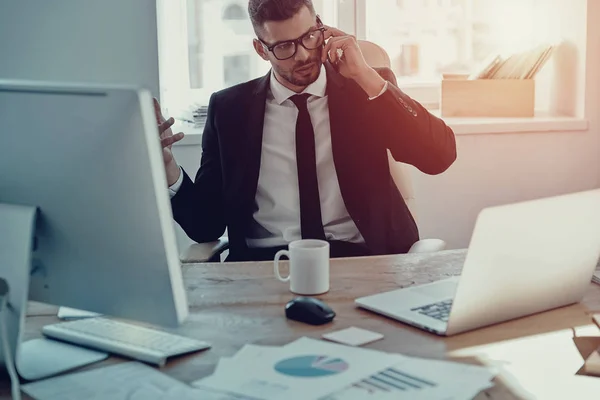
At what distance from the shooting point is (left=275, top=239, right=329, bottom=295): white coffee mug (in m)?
1.48

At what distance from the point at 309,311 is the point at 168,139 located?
0.79 m

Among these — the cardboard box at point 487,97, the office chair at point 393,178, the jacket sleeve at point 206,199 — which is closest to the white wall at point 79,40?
the jacket sleeve at point 206,199

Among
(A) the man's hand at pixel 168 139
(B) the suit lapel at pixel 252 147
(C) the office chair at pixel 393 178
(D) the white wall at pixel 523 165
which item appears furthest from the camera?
(D) the white wall at pixel 523 165

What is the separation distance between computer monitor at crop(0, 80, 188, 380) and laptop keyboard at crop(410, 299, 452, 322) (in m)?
0.46

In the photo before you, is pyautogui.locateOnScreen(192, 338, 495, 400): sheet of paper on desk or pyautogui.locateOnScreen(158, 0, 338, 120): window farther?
pyautogui.locateOnScreen(158, 0, 338, 120): window

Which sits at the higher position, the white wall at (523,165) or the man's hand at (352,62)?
the man's hand at (352,62)

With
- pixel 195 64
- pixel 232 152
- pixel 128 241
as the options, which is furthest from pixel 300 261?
pixel 195 64

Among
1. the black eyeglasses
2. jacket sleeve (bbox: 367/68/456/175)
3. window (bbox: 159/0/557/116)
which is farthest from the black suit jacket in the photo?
window (bbox: 159/0/557/116)

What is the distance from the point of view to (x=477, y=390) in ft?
3.44

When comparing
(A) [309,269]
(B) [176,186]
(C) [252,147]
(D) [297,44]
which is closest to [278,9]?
(D) [297,44]

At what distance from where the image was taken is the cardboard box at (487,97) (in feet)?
10.7

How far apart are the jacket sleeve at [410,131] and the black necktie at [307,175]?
18 cm

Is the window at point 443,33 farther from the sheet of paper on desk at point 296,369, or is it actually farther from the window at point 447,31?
the sheet of paper on desk at point 296,369

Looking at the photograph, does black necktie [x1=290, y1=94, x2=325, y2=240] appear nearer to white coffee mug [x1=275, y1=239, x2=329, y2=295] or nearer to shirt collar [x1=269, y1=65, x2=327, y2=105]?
shirt collar [x1=269, y1=65, x2=327, y2=105]
